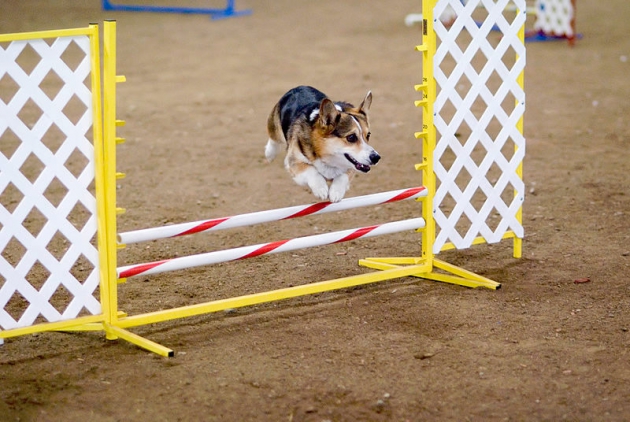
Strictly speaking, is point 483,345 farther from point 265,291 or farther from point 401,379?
point 265,291

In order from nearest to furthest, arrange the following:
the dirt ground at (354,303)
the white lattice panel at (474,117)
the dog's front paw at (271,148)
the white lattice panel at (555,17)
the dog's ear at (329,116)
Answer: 1. the dirt ground at (354,303)
2. the dog's ear at (329,116)
3. the white lattice panel at (474,117)
4. the dog's front paw at (271,148)
5. the white lattice panel at (555,17)

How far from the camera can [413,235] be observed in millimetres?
6004

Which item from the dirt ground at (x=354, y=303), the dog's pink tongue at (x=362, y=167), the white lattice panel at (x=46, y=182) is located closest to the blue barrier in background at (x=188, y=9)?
the dirt ground at (x=354, y=303)

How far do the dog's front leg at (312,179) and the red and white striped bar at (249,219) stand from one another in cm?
8

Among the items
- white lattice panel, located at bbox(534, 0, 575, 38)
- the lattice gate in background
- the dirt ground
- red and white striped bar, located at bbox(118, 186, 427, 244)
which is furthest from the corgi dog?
white lattice panel, located at bbox(534, 0, 575, 38)

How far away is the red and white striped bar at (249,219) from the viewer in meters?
4.25

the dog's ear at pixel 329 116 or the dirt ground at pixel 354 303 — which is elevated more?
the dog's ear at pixel 329 116

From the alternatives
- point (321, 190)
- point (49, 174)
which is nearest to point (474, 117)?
point (321, 190)

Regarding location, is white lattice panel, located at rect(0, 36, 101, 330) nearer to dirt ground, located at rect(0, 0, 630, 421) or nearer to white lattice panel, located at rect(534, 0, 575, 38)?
dirt ground, located at rect(0, 0, 630, 421)

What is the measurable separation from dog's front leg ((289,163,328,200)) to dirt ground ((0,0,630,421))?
0.66 meters

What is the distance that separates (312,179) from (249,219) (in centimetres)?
47

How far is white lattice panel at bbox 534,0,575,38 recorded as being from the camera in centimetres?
1234

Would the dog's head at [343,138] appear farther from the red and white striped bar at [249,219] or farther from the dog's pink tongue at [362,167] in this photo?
the red and white striped bar at [249,219]

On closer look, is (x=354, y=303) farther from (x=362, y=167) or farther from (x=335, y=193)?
(x=362, y=167)
